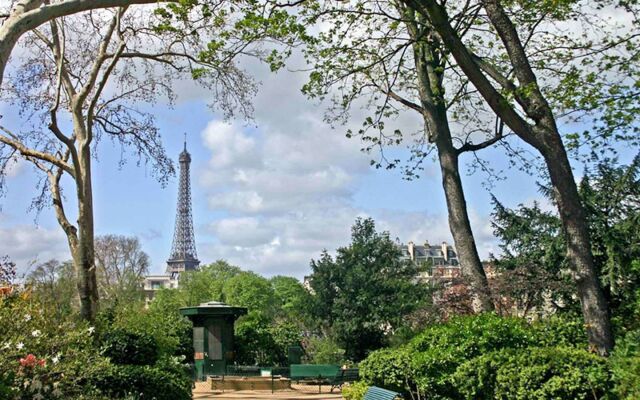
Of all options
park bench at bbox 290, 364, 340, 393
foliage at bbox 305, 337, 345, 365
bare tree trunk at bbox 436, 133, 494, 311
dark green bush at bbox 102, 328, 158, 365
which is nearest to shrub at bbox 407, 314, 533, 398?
bare tree trunk at bbox 436, 133, 494, 311

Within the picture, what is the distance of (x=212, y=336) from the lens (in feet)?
84.6

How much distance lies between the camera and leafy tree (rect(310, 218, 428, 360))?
2831 centimetres

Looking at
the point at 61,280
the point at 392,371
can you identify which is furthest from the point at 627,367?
the point at 61,280

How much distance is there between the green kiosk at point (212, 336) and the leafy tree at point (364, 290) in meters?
4.84

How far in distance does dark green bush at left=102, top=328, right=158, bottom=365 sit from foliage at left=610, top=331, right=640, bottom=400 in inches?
329

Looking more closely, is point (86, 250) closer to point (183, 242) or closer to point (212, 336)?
point (212, 336)

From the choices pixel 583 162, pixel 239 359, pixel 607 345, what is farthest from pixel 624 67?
pixel 239 359

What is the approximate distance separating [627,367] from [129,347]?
8.89 meters

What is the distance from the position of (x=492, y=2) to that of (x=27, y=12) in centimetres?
821

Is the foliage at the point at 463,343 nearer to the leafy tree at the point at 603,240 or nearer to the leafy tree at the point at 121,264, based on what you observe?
the leafy tree at the point at 603,240

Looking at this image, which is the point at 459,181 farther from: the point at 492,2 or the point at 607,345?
the point at 607,345

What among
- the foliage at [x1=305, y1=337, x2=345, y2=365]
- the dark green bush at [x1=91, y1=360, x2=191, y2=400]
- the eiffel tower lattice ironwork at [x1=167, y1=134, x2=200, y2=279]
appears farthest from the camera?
the eiffel tower lattice ironwork at [x1=167, y1=134, x2=200, y2=279]

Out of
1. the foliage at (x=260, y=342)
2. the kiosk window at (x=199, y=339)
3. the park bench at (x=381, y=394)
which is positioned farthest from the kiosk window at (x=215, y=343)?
the park bench at (x=381, y=394)

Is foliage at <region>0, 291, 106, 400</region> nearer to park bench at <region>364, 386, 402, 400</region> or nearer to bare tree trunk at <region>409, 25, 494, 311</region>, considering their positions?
park bench at <region>364, 386, 402, 400</region>
